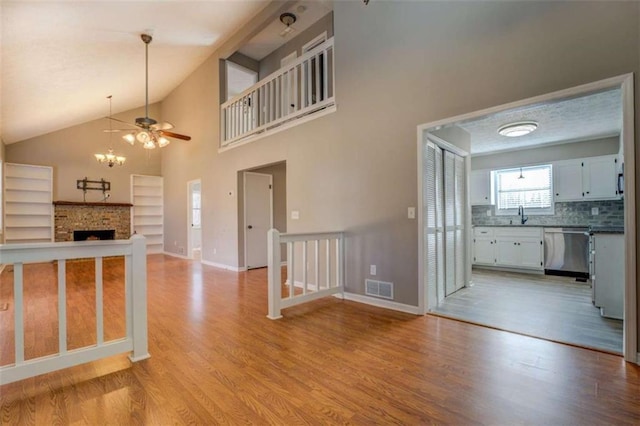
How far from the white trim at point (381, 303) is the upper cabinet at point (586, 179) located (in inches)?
173

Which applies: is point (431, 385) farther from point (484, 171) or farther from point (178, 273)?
point (484, 171)

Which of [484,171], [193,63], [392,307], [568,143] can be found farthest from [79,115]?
[568,143]

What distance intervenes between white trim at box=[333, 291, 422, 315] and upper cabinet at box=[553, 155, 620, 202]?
4.40m

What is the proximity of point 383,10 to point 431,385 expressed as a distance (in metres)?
3.80

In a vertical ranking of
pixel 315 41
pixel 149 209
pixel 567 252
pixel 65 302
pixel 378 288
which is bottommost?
pixel 378 288

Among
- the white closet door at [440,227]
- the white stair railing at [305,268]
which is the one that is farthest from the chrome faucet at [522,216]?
the white stair railing at [305,268]

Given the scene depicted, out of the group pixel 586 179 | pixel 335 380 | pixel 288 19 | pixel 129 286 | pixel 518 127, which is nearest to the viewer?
pixel 335 380

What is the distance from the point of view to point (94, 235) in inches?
308

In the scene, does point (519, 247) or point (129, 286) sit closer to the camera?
point (129, 286)

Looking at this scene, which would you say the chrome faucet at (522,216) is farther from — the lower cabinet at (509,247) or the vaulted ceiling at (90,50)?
the vaulted ceiling at (90,50)

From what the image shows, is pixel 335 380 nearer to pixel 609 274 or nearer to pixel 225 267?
pixel 609 274

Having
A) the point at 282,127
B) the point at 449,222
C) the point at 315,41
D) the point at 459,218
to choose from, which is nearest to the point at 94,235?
the point at 282,127

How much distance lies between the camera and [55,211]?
7.32 metres

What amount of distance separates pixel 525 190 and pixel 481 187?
0.80 m
